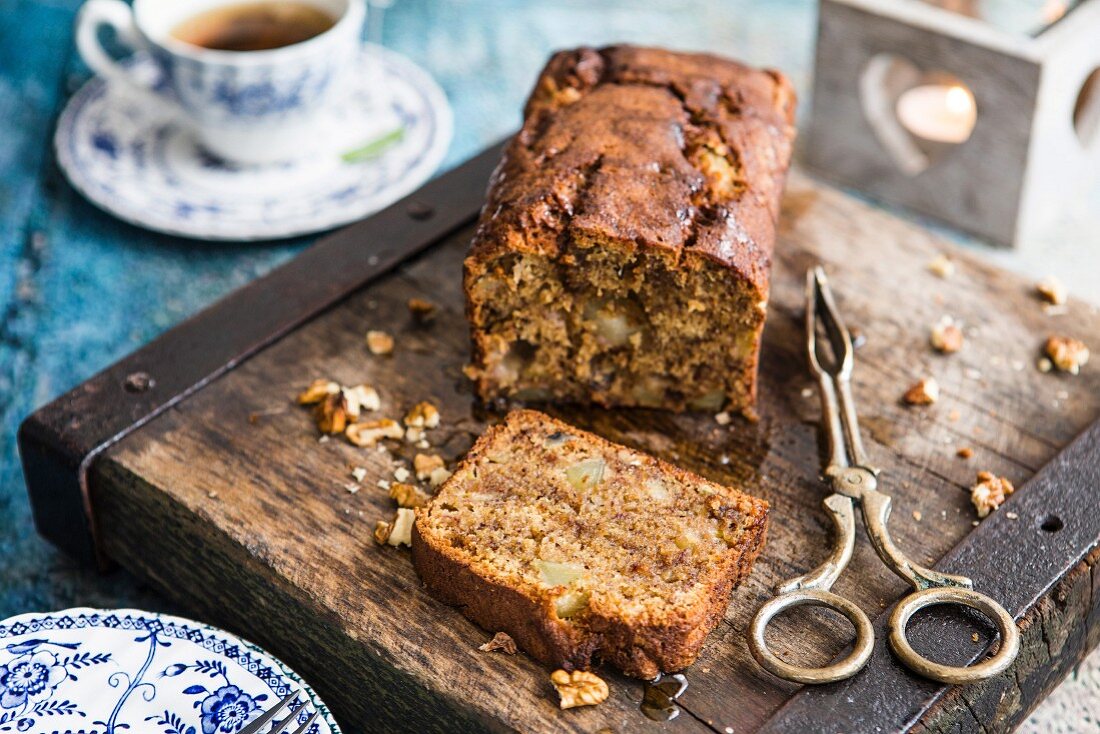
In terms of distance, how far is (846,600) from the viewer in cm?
190

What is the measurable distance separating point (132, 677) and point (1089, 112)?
8.43 ft

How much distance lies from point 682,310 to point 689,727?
2.45 feet

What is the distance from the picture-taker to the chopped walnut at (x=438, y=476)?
217 centimetres

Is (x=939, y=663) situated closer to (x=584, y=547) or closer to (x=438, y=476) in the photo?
(x=584, y=547)

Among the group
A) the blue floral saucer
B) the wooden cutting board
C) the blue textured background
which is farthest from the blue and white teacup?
the blue floral saucer

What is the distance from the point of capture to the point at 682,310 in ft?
7.32

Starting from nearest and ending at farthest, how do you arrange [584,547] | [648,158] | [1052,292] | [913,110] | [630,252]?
[584,547], [630,252], [648,158], [1052,292], [913,110]

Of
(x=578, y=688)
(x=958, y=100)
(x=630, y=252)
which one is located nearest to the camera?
(x=578, y=688)

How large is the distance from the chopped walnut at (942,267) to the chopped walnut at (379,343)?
1.13 metres

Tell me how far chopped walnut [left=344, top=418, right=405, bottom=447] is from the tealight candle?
1657 millimetres

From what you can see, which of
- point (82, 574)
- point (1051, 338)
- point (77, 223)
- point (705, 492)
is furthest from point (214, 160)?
point (1051, 338)

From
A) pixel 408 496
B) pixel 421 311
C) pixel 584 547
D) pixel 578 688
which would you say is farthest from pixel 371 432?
pixel 578 688

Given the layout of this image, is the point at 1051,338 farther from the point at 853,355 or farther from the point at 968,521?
the point at 968,521

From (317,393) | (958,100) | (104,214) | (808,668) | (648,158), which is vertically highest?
(648,158)
